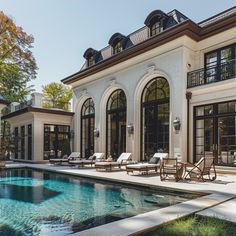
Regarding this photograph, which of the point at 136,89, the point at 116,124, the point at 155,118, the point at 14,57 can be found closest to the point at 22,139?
the point at 14,57

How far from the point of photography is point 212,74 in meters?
12.1

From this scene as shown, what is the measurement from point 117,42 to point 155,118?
6.34 metres

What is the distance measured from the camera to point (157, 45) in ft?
43.0

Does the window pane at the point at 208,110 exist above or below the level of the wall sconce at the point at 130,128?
above

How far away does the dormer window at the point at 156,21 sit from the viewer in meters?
14.1

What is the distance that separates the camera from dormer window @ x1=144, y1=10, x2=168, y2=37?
1408cm

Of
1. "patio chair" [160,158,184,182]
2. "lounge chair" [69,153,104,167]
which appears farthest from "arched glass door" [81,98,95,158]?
"patio chair" [160,158,184,182]

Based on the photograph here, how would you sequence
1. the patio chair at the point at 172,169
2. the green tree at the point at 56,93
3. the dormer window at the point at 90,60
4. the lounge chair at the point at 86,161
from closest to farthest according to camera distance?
1. the patio chair at the point at 172,169
2. the lounge chair at the point at 86,161
3. the dormer window at the point at 90,60
4. the green tree at the point at 56,93

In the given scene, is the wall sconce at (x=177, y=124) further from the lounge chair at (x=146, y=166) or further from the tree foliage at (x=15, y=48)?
the tree foliage at (x=15, y=48)

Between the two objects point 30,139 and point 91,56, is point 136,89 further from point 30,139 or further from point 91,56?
point 30,139

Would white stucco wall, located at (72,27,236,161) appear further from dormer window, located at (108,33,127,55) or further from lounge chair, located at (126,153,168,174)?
dormer window, located at (108,33,127,55)

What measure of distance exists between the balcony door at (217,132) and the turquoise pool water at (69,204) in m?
4.69

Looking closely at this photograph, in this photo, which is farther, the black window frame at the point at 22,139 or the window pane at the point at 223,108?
the black window frame at the point at 22,139

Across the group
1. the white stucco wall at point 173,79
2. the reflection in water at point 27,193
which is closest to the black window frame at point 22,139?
the white stucco wall at point 173,79
